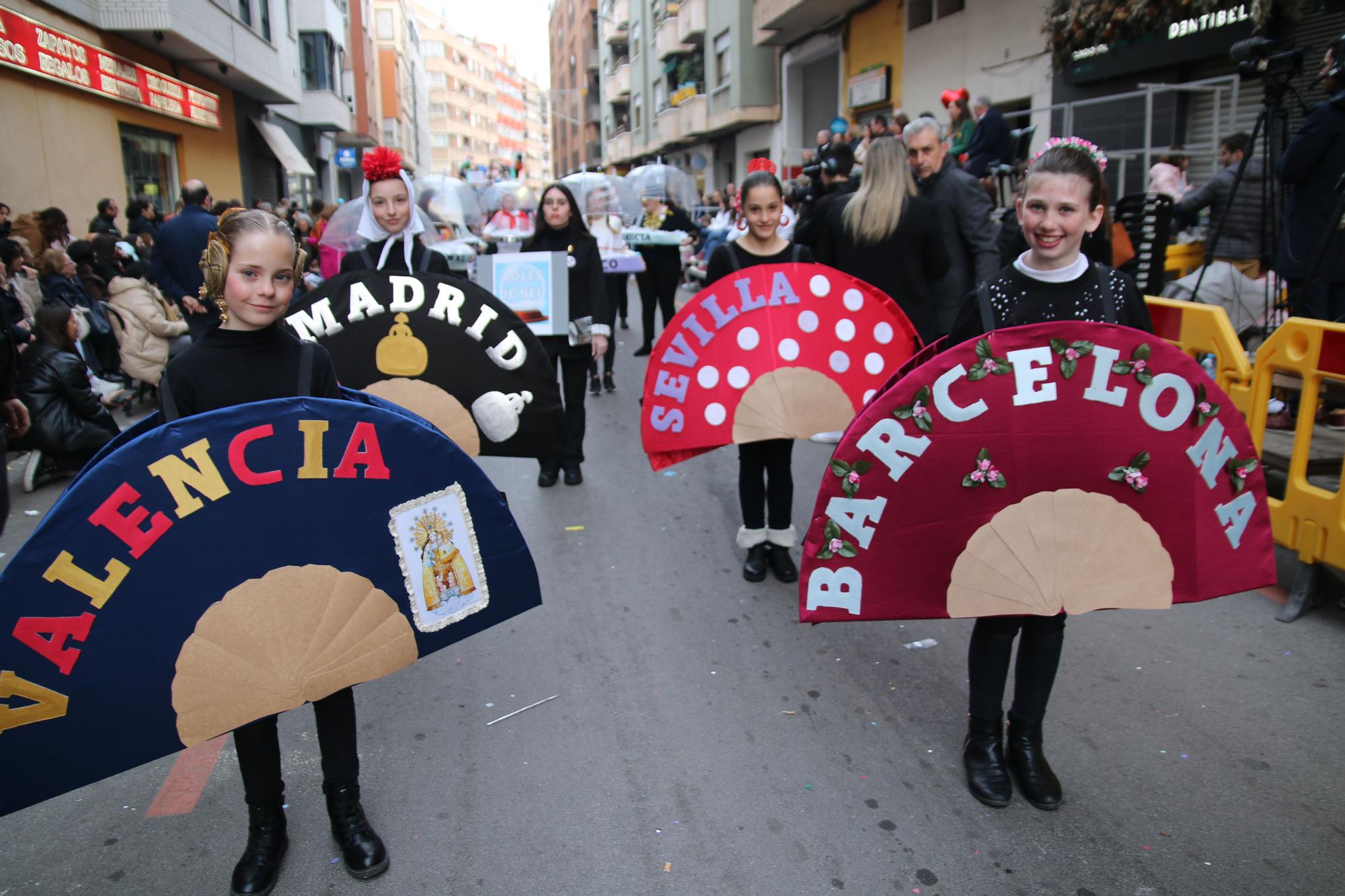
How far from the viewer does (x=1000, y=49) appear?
16.7 m

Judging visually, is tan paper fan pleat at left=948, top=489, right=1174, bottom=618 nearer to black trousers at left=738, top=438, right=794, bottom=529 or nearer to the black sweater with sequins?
the black sweater with sequins

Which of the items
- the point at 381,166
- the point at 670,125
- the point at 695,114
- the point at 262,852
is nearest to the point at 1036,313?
the point at 262,852

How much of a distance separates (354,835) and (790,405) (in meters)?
2.55

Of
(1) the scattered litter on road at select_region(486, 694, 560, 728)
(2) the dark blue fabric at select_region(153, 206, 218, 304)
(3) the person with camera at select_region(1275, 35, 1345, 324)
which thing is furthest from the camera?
(2) the dark blue fabric at select_region(153, 206, 218, 304)

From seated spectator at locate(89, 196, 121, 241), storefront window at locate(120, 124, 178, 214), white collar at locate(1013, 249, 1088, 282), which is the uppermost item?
storefront window at locate(120, 124, 178, 214)

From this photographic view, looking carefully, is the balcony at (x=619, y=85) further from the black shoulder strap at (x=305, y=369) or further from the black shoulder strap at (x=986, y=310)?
the black shoulder strap at (x=305, y=369)

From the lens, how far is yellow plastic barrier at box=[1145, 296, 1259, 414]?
4879 mm

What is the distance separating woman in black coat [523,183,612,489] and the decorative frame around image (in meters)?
3.83

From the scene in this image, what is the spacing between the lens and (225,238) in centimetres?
255

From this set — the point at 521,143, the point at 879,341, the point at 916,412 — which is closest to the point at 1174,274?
the point at 879,341

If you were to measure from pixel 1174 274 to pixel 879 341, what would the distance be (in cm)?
643

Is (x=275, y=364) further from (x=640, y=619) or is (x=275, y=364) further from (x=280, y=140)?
(x=280, y=140)

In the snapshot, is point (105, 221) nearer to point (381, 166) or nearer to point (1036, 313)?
point (381, 166)

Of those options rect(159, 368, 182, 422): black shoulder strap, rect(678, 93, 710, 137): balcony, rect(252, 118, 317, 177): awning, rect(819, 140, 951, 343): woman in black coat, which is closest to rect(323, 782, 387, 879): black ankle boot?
rect(159, 368, 182, 422): black shoulder strap
